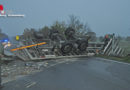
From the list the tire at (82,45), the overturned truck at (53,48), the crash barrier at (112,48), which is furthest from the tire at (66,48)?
the crash barrier at (112,48)

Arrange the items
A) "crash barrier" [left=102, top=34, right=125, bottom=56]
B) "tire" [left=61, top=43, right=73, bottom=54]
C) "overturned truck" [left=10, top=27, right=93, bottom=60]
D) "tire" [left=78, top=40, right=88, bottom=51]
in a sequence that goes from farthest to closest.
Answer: "crash barrier" [left=102, top=34, right=125, bottom=56] → "tire" [left=78, top=40, right=88, bottom=51] → "tire" [left=61, top=43, right=73, bottom=54] → "overturned truck" [left=10, top=27, right=93, bottom=60]

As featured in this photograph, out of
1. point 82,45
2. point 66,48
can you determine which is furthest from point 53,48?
point 82,45

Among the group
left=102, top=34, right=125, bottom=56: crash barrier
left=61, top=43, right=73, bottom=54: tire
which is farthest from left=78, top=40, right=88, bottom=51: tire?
left=102, top=34, right=125, bottom=56: crash barrier

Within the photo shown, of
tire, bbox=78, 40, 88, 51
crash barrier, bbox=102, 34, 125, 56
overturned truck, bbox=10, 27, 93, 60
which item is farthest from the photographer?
crash barrier, bbox=102, 34, 125, 56

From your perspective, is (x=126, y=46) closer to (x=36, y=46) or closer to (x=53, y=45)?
(x=53, y=45)

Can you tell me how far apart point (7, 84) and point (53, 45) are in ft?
20.3

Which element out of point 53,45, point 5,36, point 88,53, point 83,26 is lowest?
point 88,53

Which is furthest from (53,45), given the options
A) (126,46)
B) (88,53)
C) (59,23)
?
(59,23)

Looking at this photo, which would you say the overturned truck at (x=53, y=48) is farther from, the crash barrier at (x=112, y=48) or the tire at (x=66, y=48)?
the crash barrier at (x=112, y=48)

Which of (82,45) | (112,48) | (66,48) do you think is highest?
(82,45)

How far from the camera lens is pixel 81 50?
1117 cm

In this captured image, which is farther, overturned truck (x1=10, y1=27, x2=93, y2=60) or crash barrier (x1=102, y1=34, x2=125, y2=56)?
crash barrier (x1=102, y1=34, x2=125, y2=56)

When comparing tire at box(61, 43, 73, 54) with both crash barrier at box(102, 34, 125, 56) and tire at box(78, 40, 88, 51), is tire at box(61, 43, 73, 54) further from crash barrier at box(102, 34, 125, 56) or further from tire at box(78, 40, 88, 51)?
crash barrier at box(102, 34, 125, 56)

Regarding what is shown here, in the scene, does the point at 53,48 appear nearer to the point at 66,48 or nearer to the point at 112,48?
the point at 66,48
